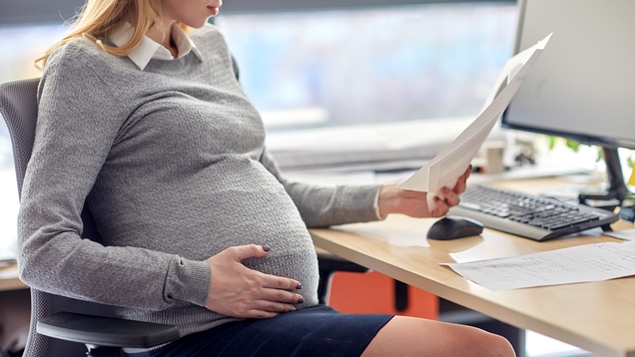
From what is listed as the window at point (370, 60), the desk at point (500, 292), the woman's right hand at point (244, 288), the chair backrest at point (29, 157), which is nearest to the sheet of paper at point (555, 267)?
the desk at point (500, 292)

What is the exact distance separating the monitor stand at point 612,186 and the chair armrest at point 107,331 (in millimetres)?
994

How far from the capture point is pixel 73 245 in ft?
3.49

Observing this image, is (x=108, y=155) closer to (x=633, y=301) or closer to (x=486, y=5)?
(x=633, y=301)

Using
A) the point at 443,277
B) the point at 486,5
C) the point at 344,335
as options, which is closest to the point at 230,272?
the point at 344,335

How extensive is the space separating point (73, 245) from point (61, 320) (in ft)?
0.37

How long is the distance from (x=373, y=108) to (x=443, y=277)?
4.74 feet

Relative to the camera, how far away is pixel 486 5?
8.11ft

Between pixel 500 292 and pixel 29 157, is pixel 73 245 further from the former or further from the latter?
pixel 500 292

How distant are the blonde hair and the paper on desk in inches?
21.6

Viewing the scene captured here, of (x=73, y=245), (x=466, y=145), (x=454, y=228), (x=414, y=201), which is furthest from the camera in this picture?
(x=414, y=201)

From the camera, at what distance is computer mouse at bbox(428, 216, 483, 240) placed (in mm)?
1306

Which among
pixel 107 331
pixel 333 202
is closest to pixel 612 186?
pixel 333 202

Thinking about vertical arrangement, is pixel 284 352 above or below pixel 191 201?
below

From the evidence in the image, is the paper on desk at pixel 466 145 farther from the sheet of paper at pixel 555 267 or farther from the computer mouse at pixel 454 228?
the sheet of paper at pixel 555 267
